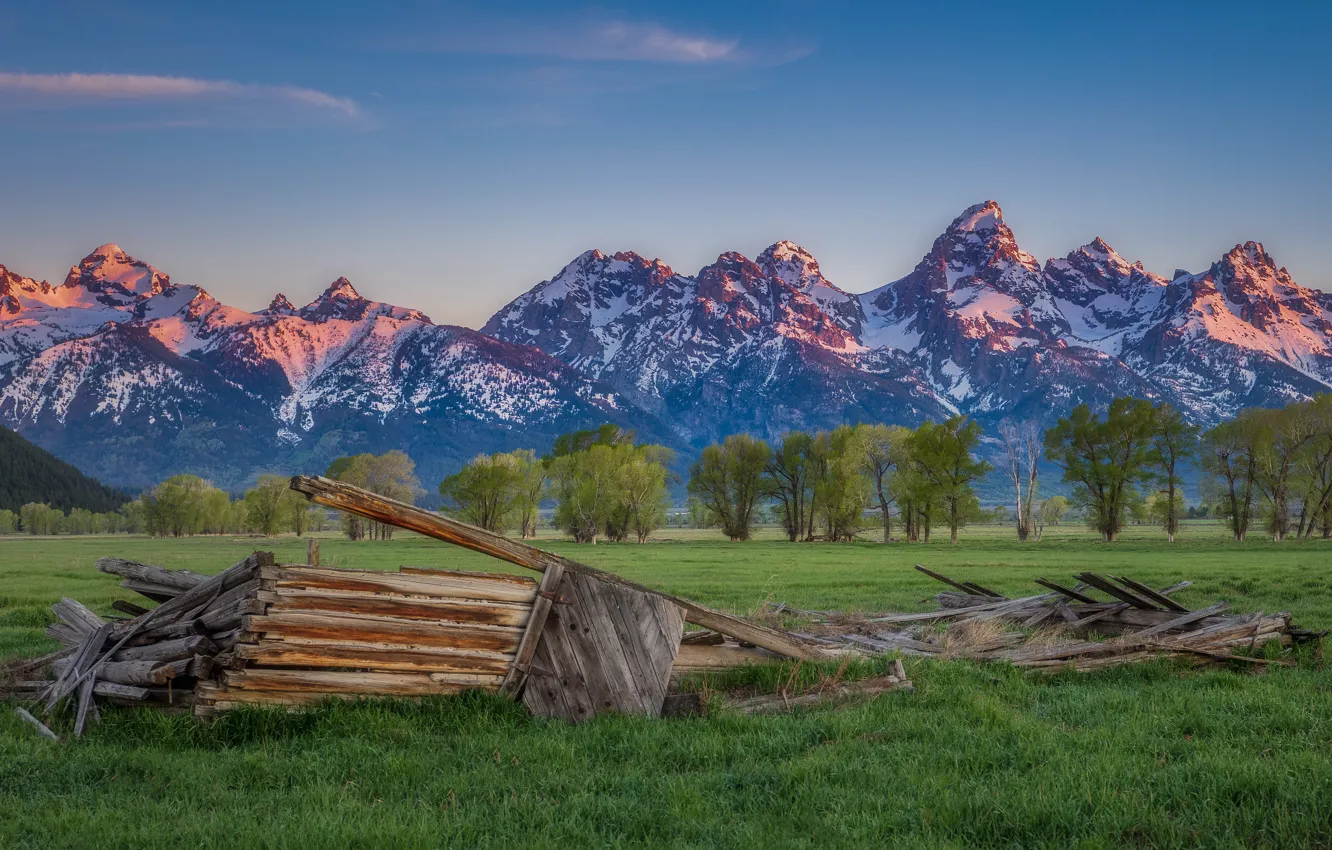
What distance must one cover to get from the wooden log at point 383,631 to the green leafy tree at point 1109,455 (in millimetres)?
70264

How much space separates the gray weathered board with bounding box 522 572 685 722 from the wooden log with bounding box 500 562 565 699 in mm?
93

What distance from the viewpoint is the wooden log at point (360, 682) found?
339 inches

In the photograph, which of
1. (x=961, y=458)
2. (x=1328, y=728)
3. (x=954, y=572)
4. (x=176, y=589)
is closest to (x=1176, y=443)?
(x=961, y=458)

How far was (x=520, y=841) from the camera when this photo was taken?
6047 mm

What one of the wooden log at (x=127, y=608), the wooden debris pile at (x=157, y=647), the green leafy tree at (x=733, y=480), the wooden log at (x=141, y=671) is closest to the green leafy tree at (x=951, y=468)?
the green leafy tree at (x=733, y=480)

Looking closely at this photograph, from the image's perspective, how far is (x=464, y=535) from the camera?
30.7 feet

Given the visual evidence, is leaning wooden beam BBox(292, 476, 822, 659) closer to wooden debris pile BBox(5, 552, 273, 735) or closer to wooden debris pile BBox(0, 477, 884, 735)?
wooden debris pile BBox(0, 477, 884, 735)

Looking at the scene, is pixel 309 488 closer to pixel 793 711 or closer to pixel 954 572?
pixel 793 711

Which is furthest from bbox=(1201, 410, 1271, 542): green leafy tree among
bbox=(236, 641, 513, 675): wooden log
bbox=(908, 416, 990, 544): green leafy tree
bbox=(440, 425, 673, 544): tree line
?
bbox=(236, 641, 513, 675): wooden log

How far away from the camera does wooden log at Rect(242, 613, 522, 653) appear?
8.58 m

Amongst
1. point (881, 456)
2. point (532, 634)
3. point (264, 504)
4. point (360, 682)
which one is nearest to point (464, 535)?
point (532, 634)

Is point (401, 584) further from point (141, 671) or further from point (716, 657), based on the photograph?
point (716, 657)

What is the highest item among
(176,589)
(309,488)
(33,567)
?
(309,488)

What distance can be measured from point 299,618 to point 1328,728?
10.2 m
